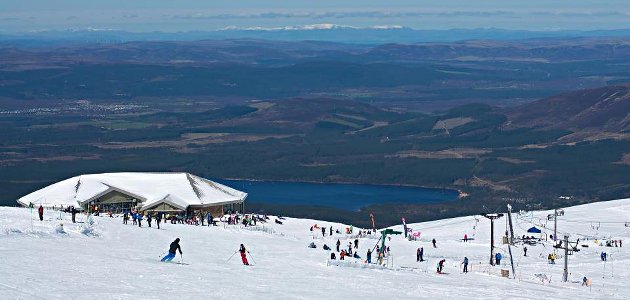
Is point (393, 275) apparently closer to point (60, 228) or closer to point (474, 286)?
point (474, 286)

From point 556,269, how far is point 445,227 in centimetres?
2219

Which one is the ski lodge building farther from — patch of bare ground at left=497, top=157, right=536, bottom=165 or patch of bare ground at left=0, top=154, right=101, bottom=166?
patch of bare ground at left=0, top=154, right=101, bottom=166

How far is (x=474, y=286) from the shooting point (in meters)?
39.9

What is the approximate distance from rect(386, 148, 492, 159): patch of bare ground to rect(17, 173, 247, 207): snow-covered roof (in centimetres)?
10947

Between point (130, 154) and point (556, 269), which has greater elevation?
point (130, 154)

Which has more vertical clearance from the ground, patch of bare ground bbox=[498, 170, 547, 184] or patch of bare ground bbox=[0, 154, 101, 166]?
patch of bare ground bbox=[0, 154, 101, 166]

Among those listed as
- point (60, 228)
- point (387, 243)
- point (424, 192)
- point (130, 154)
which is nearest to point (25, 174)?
point (130, 154)

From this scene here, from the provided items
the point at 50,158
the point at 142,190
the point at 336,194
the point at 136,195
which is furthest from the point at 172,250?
the point at 50,158

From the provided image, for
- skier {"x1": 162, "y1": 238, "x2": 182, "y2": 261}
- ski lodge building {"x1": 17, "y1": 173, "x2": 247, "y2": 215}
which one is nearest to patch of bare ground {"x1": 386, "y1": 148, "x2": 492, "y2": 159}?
ski lodge building {"x1": 17, "y1": 173, "x2": 247, "y2": 215}

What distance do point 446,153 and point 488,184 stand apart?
3592 centimetres

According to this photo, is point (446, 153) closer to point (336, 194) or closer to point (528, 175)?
point (528, 175)

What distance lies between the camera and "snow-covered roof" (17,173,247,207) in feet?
210

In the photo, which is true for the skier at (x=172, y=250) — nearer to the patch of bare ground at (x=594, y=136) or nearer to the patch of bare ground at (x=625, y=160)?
the patch of bare ground at (x=625, y=160)

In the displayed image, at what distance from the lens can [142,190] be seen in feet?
214
